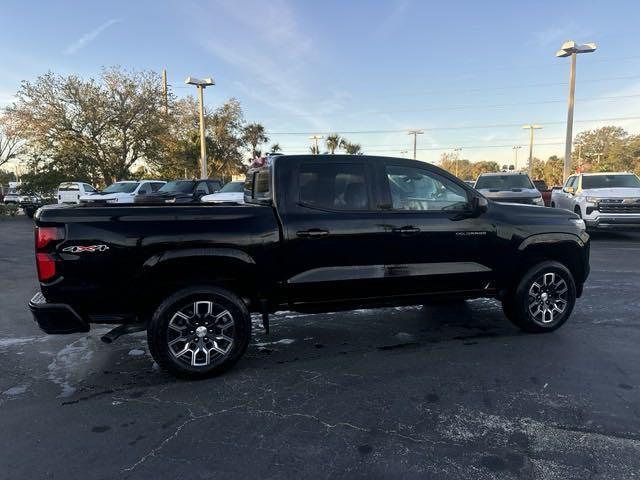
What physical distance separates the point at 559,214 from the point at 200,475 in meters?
4.47

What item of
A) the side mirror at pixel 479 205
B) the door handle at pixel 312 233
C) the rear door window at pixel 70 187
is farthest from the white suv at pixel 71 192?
the side mirror at pixel 479 205

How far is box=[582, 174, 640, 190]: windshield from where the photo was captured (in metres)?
13.3

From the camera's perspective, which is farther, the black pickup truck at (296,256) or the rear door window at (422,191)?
the rear door window at (422,191)

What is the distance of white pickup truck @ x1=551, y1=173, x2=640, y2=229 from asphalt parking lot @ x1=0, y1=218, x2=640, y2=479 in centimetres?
848

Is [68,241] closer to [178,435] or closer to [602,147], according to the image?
[178,435]

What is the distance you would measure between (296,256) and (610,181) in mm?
13163

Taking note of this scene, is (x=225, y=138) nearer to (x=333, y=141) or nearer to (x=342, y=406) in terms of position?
(x=333, y=141)

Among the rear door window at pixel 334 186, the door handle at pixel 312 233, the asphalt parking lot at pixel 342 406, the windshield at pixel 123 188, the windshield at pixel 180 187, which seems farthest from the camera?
the windshield at pixel 123 188

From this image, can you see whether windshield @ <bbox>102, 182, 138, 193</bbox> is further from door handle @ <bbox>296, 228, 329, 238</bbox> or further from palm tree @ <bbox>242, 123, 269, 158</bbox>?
palm tree @ <bbox>242, 123, 269, 158</bbox>

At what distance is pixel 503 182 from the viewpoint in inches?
613

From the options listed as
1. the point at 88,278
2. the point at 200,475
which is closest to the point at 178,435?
the point at 200,475

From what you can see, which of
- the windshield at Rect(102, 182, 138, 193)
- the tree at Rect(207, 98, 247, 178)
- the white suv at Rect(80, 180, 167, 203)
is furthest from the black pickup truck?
the tree at Rect(207, 98, 247, 178)

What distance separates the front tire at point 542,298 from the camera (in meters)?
4.93

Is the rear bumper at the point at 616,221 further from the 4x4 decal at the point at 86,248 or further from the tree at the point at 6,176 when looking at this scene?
the tree at the point at 6,176
